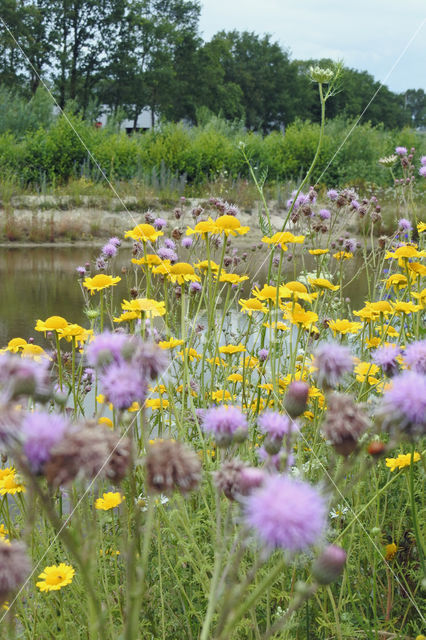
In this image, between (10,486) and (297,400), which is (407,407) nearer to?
(297,400)

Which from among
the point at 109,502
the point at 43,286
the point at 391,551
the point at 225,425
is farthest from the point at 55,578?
the point at 43,286

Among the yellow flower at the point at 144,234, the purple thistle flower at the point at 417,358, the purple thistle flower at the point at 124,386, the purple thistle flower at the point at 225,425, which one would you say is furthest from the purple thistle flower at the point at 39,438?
the yellow flower at the point at 144,234

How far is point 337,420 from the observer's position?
0.52m

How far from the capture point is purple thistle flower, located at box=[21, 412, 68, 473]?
420 millimetres

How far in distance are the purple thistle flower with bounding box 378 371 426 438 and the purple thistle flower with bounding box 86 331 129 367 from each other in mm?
235

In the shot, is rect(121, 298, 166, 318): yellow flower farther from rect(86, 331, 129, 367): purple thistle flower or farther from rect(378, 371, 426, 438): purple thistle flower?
rect(378, 371, 426, 438): purple thistle flower

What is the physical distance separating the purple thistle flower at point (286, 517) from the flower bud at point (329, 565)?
116mm

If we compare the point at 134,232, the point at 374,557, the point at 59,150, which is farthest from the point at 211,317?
the point at 59,150

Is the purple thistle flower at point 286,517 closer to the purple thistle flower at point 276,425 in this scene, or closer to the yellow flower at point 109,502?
the purple thistle flower at point 276,425

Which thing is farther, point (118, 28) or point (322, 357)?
point (118, 28)

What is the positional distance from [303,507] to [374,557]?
3.05 ft

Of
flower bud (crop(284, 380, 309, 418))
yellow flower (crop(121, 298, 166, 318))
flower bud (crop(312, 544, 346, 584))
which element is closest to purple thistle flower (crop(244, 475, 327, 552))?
flower bud (crop(312, 544, 346, 584))

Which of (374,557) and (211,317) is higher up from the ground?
(211,317)

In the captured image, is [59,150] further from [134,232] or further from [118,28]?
[118,28]
